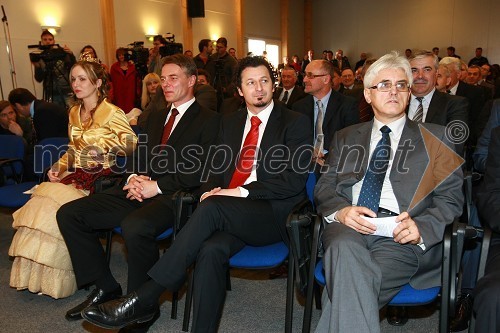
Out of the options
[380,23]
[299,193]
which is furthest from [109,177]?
[380,23]

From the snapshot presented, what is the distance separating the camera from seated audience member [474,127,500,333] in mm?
1646

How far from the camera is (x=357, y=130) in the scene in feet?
7.99

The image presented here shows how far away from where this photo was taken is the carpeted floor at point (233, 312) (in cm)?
258

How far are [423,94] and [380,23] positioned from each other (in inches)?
552

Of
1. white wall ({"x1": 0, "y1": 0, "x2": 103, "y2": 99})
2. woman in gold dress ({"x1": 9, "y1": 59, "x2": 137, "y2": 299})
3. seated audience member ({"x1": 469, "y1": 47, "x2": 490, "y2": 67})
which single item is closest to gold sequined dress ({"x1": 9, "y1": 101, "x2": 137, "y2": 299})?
woman in gold dress ({"x1": 9, "y1": 59, "x2": 137, "y2": 299})

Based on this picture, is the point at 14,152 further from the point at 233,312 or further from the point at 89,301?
the point at 233,312

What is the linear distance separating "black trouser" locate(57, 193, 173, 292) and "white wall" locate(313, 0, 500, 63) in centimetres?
1424

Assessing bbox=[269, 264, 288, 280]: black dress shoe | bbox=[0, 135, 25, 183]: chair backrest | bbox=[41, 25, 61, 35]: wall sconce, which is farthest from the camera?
bbox=[41, 25, 61, 35]: wall sconce

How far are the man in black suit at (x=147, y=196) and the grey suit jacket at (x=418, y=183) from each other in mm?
914

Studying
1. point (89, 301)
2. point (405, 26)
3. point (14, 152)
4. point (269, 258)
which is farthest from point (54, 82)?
point (405, 26)

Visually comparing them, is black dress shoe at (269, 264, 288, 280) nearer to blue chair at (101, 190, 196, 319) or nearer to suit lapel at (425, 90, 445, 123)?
blue chair at (101, 190, 196, 319)

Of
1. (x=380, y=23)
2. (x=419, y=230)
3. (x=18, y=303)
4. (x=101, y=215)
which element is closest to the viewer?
(x=419, y=230)

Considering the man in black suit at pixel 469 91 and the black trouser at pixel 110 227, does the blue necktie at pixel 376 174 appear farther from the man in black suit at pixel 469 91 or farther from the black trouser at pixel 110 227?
the man in black suit at pixel 469 91

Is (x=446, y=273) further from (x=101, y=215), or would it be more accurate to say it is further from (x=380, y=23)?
(x=380, y=23)
